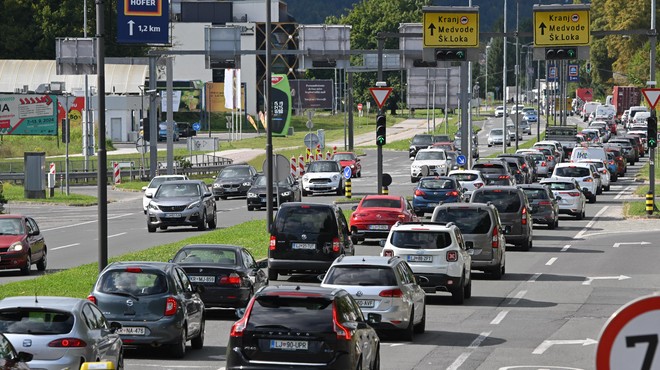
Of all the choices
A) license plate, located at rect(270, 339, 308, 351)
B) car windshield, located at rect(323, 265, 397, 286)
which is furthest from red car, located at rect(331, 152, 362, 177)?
license plate, located at rect(270, 339, 308, 351)

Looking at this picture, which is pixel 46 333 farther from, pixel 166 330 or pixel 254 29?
pixel 254 29

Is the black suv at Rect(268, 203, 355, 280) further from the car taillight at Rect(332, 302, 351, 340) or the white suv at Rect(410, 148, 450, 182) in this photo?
the white suv at Rect(410, 148, 450, 182)

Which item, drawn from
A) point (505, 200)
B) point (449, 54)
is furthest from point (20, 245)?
Answer: point (449, 54)

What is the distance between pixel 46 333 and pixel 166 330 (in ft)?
12.8

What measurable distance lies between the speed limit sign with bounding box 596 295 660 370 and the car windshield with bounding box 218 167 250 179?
60.1 metres

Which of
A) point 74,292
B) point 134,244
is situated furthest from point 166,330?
point 134,244

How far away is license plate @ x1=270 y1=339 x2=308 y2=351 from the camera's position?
1463cm

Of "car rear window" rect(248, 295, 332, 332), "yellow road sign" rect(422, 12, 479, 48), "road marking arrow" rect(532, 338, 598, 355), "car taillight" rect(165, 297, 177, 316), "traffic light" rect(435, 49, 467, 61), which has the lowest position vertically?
"road marking arrow" rect(532, 338, 598, 355)

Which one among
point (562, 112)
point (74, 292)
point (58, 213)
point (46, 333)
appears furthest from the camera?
point (562, 112)

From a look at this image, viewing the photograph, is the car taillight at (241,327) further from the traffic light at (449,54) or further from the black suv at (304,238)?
the traffic light at (449,54)

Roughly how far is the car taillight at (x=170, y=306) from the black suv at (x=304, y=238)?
10.9 meters

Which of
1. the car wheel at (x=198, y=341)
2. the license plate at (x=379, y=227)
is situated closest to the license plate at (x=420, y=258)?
the car wheel at (x=198, y=341)

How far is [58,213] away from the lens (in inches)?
2269

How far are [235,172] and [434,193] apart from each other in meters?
18.8
